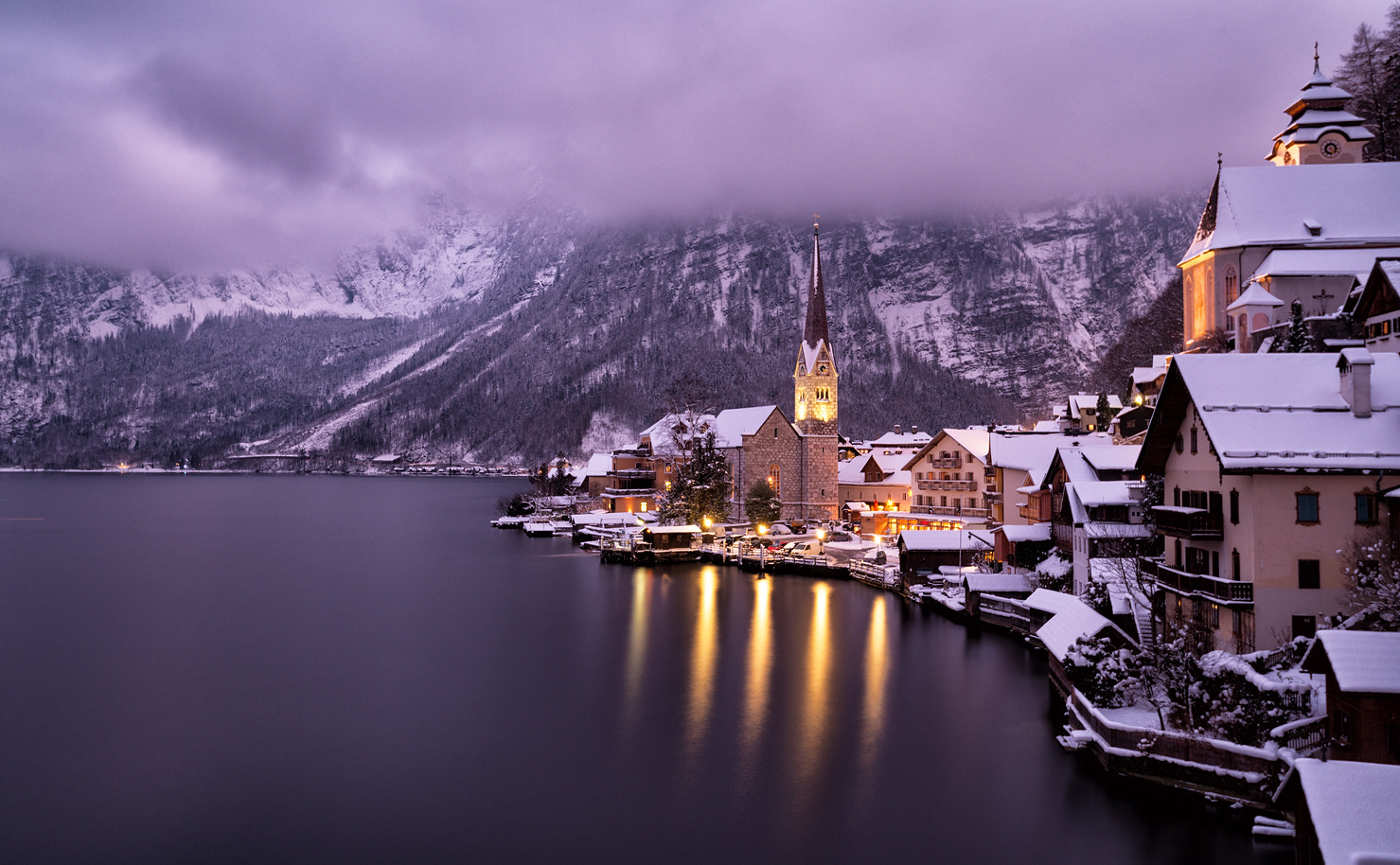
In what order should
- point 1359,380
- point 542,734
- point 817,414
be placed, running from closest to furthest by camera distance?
point 1359,380
point 542,734
point 817,414

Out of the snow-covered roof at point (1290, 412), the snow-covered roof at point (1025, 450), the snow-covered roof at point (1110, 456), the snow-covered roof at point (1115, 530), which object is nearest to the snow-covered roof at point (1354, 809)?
the snow-covered roof at point (1290, 412)

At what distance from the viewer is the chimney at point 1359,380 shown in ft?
79.1

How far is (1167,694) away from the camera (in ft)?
75.5

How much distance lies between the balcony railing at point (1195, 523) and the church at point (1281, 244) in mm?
18737

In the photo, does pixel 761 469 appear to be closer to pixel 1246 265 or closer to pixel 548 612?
pixel 548 612

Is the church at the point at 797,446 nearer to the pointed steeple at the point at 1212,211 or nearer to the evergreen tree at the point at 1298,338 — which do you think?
the pointed steeple at the point at 1212,211

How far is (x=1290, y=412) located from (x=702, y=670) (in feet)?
73.4

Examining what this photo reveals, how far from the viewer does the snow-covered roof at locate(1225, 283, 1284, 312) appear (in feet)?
134

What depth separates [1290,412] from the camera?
24641mm

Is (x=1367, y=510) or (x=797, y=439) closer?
(x=1367, y=510)

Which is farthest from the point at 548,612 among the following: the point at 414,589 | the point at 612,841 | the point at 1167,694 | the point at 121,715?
the point at 1167,694

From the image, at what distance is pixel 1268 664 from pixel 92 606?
5824 centimetres

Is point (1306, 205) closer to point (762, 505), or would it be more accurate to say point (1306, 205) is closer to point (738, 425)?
point (762, 505)

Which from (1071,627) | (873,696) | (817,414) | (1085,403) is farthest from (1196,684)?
(817,414)
